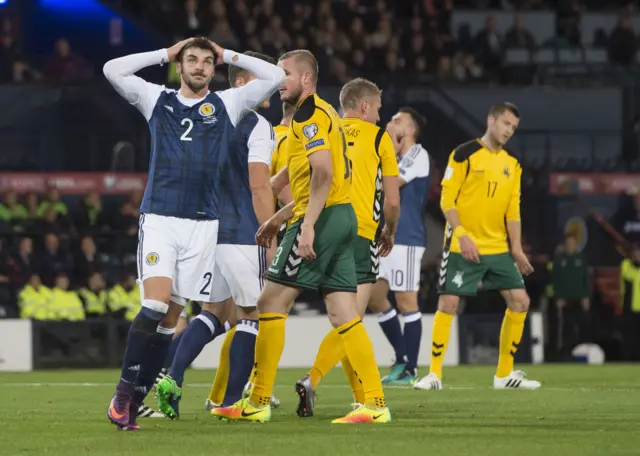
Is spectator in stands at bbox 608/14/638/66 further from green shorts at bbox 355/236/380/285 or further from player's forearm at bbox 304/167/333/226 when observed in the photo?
player's forearm at bbox 304/167/333/226

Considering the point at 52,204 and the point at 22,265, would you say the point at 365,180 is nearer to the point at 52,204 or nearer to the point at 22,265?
the point at 22,265

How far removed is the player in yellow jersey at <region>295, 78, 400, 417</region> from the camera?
9.28 metres

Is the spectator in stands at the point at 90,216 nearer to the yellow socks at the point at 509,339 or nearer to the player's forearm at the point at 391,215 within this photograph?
the yellow socks at the point at 509,339

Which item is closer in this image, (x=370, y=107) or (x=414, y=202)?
(x=370, y=107)

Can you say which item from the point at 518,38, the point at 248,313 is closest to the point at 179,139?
the point at 248,313

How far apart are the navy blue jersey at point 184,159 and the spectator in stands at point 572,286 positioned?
12303 millimetres

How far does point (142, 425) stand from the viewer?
8.27 metres

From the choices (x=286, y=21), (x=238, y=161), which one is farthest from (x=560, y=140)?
(x=238, y=161)

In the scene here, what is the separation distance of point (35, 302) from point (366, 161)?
367 inches

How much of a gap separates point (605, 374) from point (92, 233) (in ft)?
25.2

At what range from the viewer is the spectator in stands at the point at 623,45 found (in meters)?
25.8

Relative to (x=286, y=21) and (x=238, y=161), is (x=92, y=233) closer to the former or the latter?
(x=286, y=21)

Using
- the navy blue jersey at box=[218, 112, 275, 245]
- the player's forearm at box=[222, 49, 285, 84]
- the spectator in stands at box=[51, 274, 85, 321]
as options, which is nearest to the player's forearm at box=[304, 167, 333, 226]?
the player's forearm at box=[222, 49, 285, 84]

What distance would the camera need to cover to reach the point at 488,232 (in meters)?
12.1
